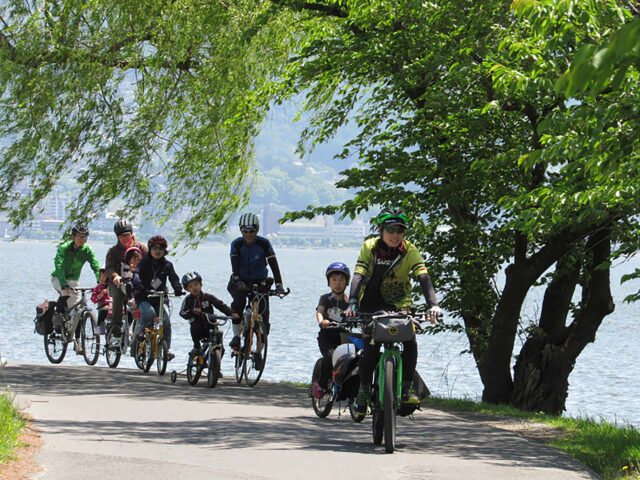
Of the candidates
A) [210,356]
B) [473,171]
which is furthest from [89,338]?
[473,171]

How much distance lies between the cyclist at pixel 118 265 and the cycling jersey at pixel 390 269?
7455mm

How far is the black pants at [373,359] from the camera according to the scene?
32.4ft

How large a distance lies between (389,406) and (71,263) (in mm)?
9792

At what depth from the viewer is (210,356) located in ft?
49.7

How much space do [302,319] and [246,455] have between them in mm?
49660

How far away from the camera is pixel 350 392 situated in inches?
436

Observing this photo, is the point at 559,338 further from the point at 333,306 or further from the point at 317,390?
the point at 317,390

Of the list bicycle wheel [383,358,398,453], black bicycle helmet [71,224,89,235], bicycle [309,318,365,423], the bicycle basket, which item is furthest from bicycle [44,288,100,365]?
bicycle wheel [383,358,398,453]

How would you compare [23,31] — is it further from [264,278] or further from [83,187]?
[264,278]

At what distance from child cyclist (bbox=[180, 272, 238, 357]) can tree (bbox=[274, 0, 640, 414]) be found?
3.01 m

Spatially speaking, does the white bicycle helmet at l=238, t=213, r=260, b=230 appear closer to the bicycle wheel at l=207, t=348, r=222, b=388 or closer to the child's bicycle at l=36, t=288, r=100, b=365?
the bicycle wheel at l=207, t=348, r=222, b=388

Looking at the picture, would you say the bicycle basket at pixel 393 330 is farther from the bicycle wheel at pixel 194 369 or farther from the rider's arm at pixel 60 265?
the rider's arm at pixel 60 265

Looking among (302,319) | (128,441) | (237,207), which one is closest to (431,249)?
(237,207)

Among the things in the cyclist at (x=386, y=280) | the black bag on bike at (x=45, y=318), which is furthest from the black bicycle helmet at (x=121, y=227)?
the cyclist at (x=386, y=280)
